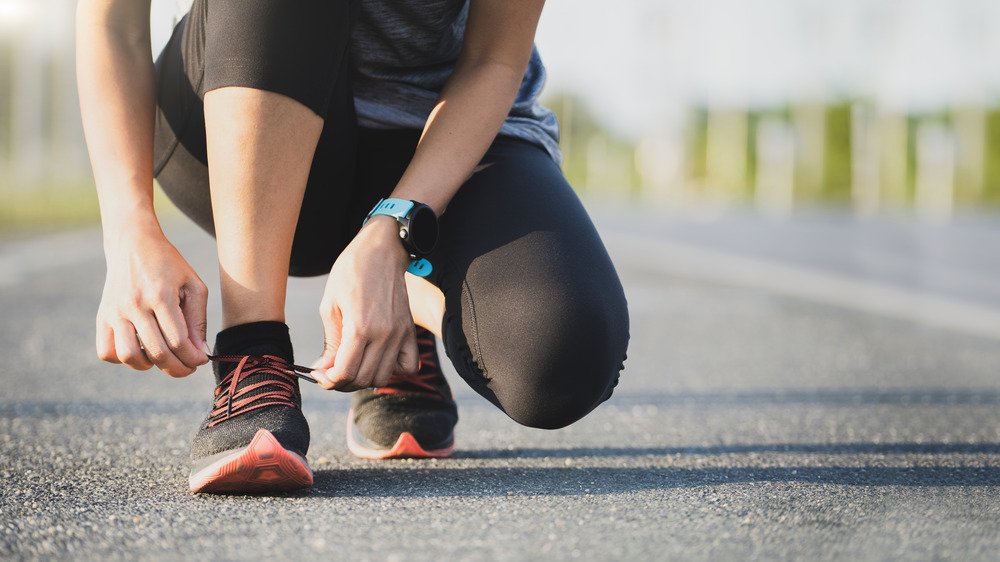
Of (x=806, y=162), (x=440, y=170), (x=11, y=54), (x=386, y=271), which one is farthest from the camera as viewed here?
(x=11, y=54)

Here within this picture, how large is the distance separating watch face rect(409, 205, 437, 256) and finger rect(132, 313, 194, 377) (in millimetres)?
385

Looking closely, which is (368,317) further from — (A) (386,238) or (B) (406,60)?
(B) (406,60)

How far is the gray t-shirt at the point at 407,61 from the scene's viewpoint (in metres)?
1.91

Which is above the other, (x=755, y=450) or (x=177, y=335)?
(x=177, y=335)

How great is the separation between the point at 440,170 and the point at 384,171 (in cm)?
26

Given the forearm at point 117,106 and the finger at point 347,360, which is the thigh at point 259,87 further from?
the finger at point 347,360

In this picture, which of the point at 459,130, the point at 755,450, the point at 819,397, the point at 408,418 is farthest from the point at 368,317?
the point at 819,397

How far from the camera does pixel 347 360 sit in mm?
1511

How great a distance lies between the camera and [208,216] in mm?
2020

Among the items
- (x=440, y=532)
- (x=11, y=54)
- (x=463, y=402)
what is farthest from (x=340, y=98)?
(x=11, y=54)

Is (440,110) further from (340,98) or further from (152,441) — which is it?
(152,441)

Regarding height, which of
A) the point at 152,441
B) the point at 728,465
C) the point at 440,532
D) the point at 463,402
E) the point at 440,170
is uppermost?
the point at 440,170

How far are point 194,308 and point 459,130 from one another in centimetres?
51

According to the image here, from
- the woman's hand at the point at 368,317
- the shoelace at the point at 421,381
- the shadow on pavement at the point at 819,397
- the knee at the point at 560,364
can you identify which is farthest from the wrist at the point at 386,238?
the shadow on pavement at the point at 819,397
